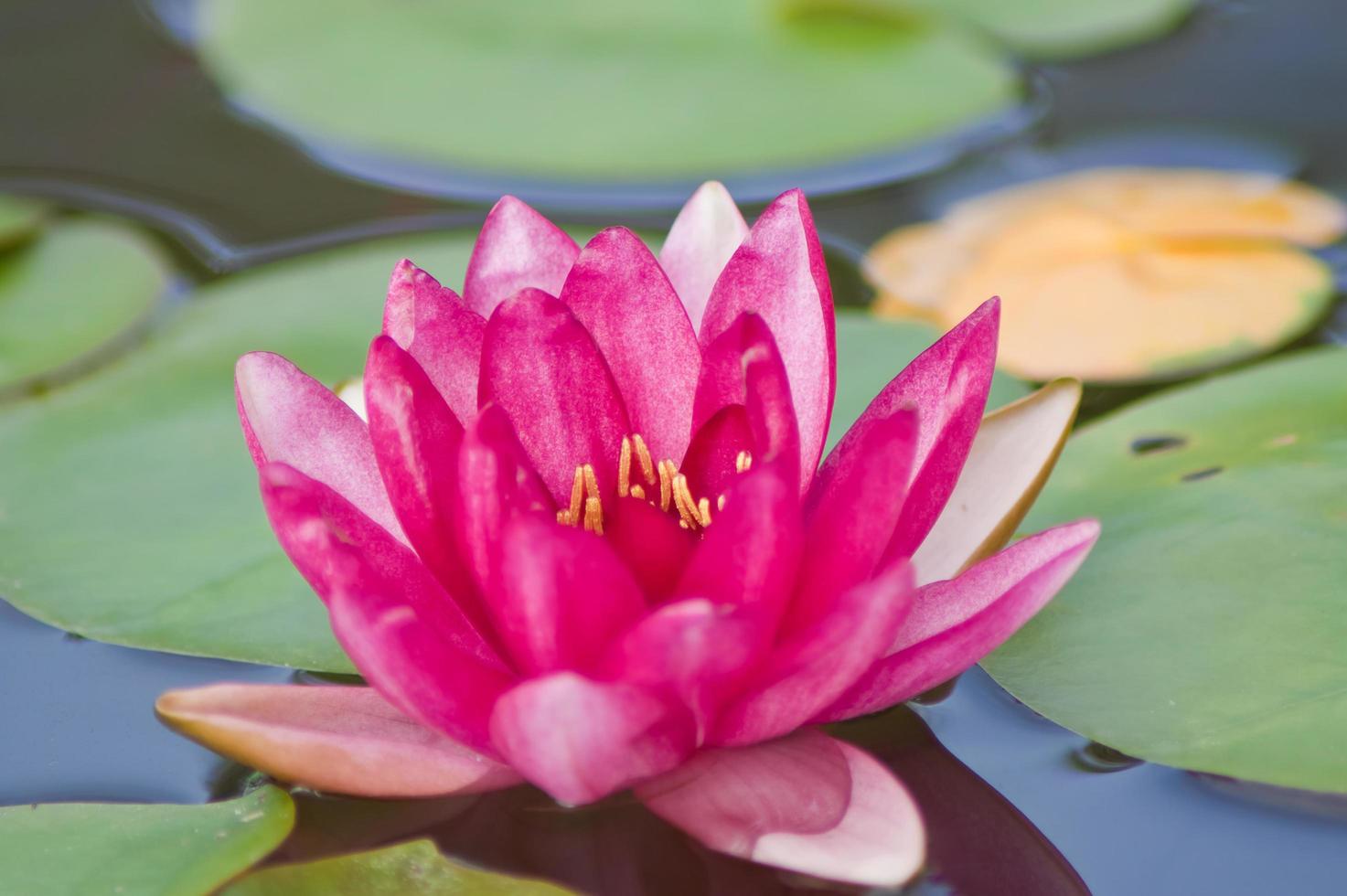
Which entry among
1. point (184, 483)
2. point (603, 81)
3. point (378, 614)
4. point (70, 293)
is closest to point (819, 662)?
point (378, 614)

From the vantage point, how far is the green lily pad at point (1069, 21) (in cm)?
264

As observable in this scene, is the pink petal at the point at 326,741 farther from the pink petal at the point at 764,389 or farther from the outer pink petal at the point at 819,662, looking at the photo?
the pink petal at the point at 764,389

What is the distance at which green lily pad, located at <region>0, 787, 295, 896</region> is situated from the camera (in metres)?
1.00

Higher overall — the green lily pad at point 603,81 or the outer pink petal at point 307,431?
the green lily pad at point 603,81

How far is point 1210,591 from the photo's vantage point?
1.27m

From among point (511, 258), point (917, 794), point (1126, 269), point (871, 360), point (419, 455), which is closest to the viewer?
point (419, 455)

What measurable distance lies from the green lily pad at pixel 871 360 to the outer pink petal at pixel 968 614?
0.44 m

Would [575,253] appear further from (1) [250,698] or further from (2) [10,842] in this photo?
(2) [10,842]

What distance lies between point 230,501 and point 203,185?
1.02 meters

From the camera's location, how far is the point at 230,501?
1514 mm

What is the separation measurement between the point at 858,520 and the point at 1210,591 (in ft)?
1.56

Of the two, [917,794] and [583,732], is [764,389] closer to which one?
[583,732]

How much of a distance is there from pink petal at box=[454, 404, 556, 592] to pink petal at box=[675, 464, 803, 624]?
0.43 feet

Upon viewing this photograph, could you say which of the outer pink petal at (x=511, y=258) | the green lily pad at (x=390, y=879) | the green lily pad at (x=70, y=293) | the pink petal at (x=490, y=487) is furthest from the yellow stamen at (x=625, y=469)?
the green lily pad at (x=70, y=293)
